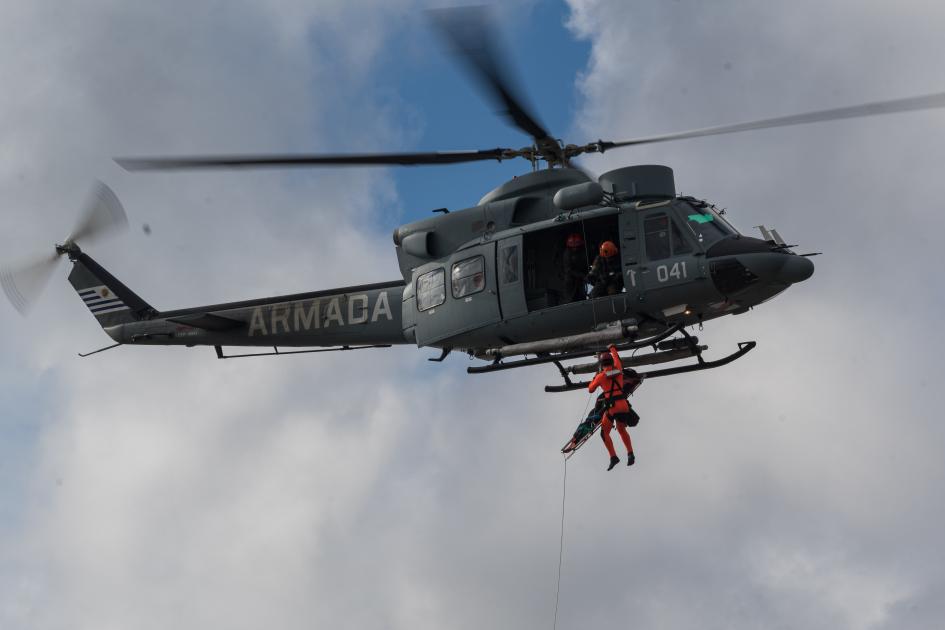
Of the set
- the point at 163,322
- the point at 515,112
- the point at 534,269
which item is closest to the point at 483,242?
the point at 534,269

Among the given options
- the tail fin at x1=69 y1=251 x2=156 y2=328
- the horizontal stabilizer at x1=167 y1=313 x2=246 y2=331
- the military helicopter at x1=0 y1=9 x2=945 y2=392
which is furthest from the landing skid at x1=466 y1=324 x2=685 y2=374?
the tail fin at x1=69 y1=251 x2=156 y2=328

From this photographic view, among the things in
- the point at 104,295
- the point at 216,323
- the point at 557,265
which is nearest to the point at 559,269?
the point at 557,265

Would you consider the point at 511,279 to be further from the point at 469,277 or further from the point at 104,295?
the point at 104,295

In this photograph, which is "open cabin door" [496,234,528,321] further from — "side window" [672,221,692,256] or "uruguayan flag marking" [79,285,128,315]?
"uruguayan flag marking" [79,285,128,315]

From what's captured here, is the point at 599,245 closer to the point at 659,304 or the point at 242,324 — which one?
the point at 659,304

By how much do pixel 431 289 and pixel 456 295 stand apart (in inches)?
25.6

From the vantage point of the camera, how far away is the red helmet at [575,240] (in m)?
20.5

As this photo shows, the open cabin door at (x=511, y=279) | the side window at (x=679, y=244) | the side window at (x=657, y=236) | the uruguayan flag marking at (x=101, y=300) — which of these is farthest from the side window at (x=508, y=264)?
the uruguayan flag marking at (x=101, y=300)

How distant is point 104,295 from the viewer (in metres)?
27.3

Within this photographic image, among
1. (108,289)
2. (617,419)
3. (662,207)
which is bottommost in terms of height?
(617,419)

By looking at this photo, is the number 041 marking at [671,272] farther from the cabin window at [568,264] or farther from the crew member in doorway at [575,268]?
the crew member in doorway at [575,268]

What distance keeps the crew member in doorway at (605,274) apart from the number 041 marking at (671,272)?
0.68 metres

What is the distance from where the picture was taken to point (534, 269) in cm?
2108

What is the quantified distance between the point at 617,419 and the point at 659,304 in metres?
2.11
